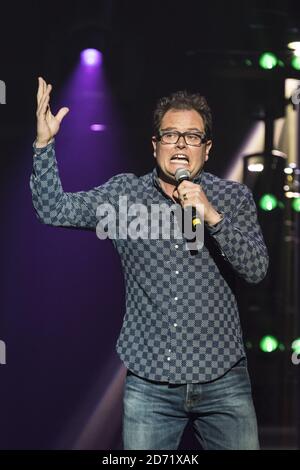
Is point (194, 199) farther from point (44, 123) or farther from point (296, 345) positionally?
point (296, 345)

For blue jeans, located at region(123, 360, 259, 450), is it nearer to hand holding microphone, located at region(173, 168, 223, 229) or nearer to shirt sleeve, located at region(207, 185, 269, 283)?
shirt sleeve, located at region(207, 185, 269, 283)

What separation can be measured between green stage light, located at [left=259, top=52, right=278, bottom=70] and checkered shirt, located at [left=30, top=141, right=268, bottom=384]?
4.92 feet

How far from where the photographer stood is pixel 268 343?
12.9 feet

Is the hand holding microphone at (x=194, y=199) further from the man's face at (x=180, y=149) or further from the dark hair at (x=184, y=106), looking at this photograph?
the dark hair at (x=184, y=106)

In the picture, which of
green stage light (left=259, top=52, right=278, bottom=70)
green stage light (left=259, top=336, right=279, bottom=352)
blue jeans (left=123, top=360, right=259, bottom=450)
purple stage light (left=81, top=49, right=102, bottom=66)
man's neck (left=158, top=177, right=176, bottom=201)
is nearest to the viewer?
blue jeans (left=123, top=360, right=259, bottom=450)

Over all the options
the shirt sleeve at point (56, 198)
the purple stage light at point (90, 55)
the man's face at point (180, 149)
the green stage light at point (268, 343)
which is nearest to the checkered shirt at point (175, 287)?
the shirt sleeve at point (56, 198)

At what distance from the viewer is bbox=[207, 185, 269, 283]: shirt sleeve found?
223 cm

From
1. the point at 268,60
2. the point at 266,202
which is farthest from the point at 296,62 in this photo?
the point at 266,202

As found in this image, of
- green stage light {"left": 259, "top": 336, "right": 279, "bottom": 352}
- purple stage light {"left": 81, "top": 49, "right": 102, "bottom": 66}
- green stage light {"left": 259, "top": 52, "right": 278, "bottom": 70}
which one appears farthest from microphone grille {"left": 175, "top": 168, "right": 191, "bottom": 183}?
green stage light {"left": 259, "top": 336, "right": 279, "bottom": 352}

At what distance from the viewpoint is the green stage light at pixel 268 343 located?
3.92m

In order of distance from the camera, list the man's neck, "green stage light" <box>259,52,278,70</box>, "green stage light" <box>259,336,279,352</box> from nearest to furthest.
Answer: the man's neck, "green stage light" <box>259,52,278,70</box>, "green stage light" <box>259,336,279,352</box>

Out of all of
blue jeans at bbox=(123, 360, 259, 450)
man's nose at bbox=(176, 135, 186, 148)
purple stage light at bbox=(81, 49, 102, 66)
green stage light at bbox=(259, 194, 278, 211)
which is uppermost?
purple stage light at bbox=(81, 49, 102, 66)

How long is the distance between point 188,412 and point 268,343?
64.1 inches
